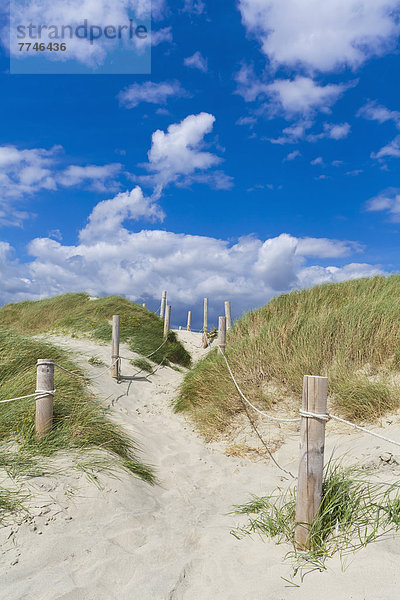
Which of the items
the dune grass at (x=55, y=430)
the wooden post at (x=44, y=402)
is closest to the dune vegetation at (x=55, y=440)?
the dune grass at (x=55, y=430)

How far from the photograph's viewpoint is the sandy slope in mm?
2537

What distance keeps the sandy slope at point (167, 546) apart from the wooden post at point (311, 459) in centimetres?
30

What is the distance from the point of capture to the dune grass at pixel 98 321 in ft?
41.9

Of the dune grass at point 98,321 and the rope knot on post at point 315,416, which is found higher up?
the dune grass at point 98,321

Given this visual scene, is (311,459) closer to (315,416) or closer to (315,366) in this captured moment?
(315,416)

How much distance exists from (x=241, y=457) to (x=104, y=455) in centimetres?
215

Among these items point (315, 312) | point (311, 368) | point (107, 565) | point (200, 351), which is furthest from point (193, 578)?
point (200, 351)

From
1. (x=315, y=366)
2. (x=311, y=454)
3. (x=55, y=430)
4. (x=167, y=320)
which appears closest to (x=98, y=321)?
(x=167, y=320)

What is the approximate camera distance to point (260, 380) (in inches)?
277

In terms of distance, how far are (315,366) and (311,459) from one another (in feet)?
12.6

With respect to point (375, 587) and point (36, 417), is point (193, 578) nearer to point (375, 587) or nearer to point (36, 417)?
point (375, 587)

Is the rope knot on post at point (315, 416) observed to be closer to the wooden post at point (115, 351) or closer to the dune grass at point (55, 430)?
the dune grass at point (55, 430)

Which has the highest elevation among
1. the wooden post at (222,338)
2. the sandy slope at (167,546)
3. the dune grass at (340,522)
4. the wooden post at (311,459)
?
the wooden post at (222,338)

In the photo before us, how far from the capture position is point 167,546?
3324 mm
